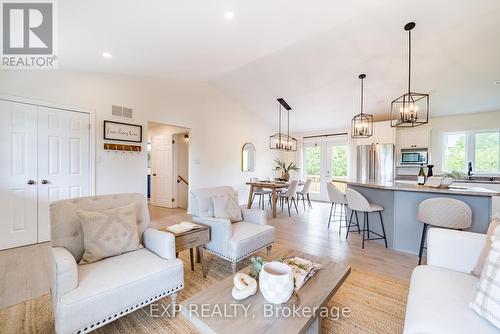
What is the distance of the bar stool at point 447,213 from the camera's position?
2414mm

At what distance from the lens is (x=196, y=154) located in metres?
5.30

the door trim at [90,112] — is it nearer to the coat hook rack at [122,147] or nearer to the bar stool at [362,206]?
the coat hook rack at [122,147]

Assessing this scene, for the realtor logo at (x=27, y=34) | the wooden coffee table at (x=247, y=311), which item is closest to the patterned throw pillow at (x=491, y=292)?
the wooden coffee table at (x=247, y=311)

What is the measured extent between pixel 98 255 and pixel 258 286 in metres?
1.21

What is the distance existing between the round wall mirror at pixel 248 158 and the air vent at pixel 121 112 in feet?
10.6

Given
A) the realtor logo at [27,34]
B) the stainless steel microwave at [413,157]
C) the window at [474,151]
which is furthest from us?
the stainless steel microwave at [413,157]

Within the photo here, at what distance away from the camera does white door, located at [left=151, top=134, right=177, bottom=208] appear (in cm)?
593

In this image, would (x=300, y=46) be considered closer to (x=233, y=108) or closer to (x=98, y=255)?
(x=233, y=108)

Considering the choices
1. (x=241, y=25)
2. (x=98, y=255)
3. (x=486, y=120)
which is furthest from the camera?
(x=486, y=120)

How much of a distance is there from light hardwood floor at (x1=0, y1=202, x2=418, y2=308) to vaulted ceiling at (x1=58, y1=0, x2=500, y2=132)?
2563 millimetres

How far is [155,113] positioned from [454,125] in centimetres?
681

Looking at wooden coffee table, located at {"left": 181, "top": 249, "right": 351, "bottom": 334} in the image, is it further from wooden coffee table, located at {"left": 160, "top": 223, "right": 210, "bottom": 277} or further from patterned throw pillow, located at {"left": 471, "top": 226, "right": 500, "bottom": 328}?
wooden coffee table, located at {"left": 160, "top": 223, "right": 210, "bottom": 277}

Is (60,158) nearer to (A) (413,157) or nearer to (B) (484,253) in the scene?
(B) (484,253)

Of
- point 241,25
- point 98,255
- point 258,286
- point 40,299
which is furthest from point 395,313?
point 241,25
